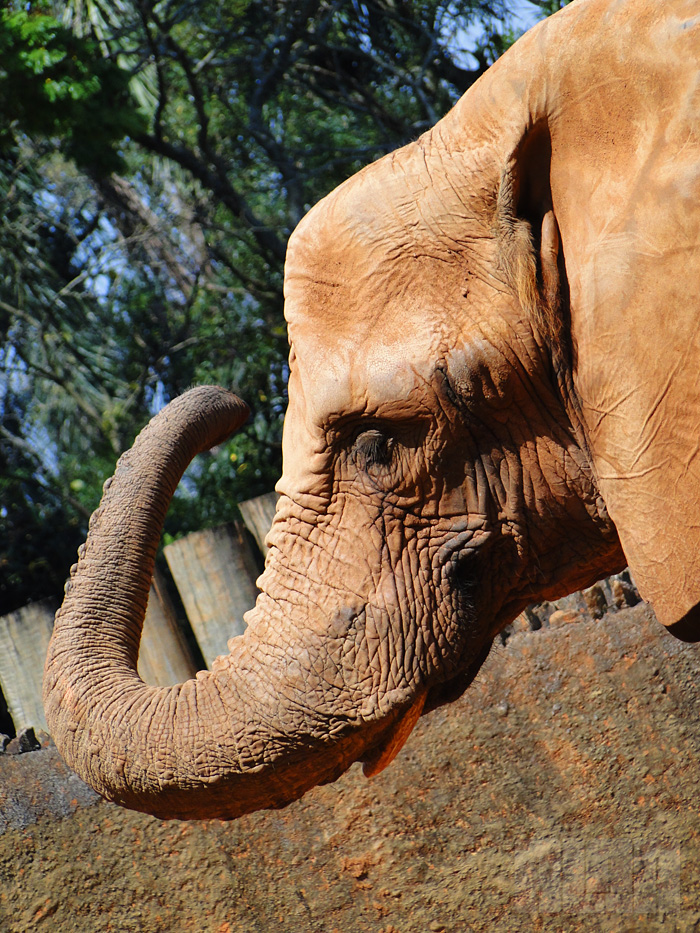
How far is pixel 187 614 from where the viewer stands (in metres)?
3.17

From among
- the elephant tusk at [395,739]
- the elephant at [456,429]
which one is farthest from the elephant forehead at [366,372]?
the elephant tusk at [395,739]

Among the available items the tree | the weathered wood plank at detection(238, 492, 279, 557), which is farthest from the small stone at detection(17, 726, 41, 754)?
the tree

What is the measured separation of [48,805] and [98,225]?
5.89m

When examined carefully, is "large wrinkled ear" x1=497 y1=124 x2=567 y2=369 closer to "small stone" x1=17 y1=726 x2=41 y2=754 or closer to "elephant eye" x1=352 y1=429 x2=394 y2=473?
"elephant eye" x1=352 y1=429 x2=394 y2=473

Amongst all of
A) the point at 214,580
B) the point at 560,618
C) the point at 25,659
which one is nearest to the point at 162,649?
the point at 214,580

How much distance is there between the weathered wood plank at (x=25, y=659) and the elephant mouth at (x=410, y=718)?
171 centimetres

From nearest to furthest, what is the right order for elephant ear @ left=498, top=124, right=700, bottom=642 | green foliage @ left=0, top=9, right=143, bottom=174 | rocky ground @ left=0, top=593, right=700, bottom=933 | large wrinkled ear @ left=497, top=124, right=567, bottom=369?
elephant ear @ left=498, top=124, right=700, bottom=642 < large wrinkled ear @ left=497, top=124, right=567, bottom=369 < rocky ground @ left=0, top=593, right=700, bottom=933 < green foliage @ left=0, top=9, right=143, bottom=174

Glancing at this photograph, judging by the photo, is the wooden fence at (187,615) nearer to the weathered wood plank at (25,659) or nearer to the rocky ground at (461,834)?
the weathered wood plank at (25,659)

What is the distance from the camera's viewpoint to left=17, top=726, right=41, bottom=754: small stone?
105 inches

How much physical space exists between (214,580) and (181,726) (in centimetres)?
165

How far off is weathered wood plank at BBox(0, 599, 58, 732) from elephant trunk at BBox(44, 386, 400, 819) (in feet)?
4.62

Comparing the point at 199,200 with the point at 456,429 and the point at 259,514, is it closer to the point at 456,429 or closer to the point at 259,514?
the point at 259,514

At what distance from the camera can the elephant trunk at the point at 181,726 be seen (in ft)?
4.78

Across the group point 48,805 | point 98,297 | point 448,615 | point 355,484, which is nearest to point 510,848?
point 48,805
